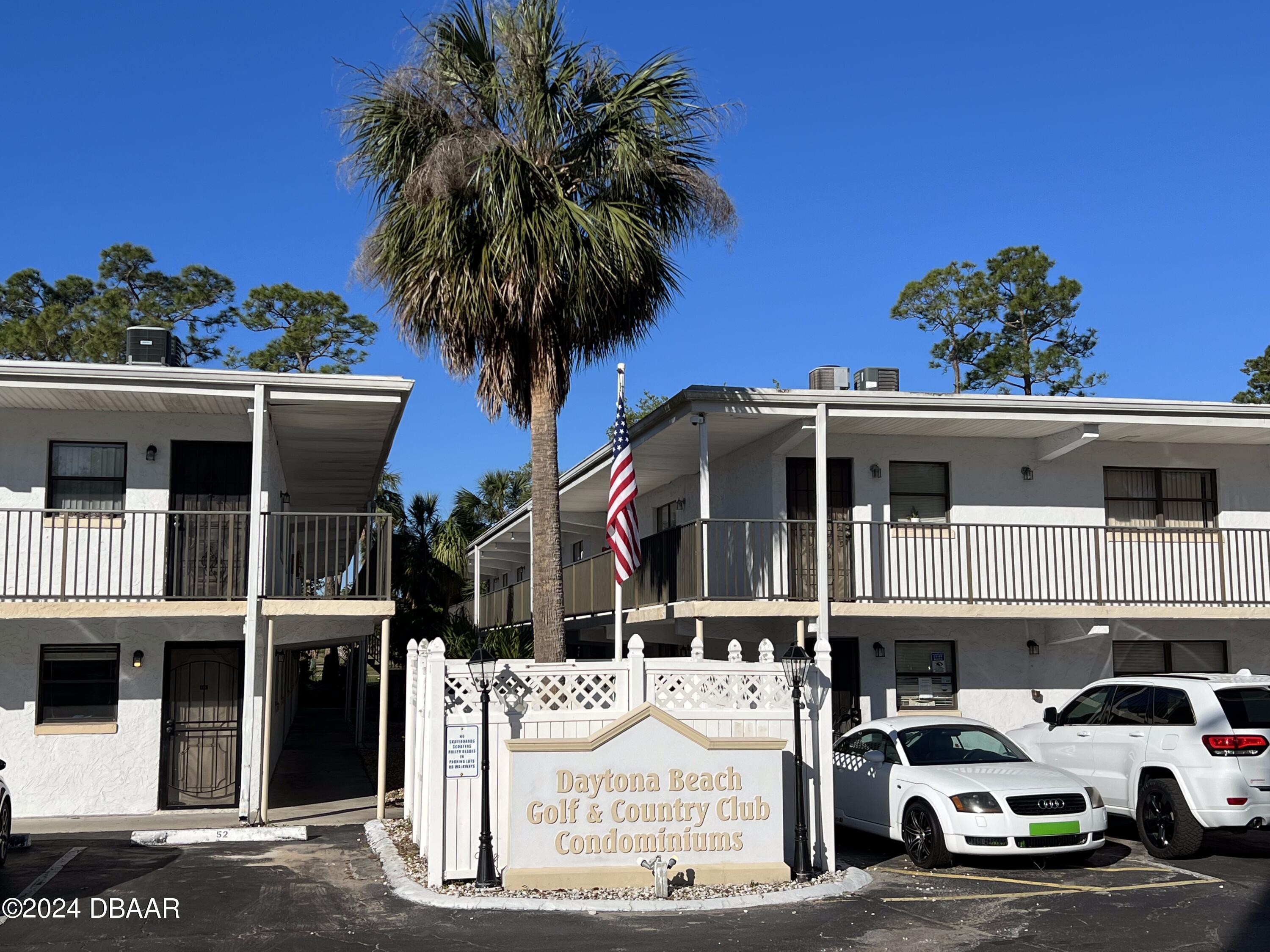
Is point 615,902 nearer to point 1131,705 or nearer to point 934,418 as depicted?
point 1131,705

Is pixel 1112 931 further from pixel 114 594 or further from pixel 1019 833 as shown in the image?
pixel 114 594

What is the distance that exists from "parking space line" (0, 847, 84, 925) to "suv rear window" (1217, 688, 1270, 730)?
11076mm

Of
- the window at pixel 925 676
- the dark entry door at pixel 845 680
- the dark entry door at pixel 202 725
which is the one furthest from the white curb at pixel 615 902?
the window at pixel 925 676

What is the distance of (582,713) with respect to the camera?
11.2 metres

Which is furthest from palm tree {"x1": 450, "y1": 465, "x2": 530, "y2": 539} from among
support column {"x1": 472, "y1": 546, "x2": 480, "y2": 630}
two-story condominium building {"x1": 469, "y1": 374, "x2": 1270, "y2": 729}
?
two-story condominium building {"x1": 469, "y1": 374, "x2": 1270, "y2": 729}

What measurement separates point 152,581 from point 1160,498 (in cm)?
1525

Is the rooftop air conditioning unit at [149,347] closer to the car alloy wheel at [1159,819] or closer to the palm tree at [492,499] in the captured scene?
the car alloy wheel at [1159,819]

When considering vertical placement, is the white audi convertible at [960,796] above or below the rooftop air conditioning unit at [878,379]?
below

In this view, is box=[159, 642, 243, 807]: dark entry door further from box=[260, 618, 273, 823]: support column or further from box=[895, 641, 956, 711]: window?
box=[895, 641, 956, 711]: window

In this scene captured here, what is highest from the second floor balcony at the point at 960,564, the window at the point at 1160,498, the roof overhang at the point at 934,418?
the roof overhang at the point at 934,418

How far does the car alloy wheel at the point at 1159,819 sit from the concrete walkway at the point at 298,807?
29.3 ft

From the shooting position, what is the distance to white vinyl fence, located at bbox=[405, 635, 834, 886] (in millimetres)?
10844

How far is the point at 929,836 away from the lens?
12.0 metres

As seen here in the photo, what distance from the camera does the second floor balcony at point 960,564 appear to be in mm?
17578
